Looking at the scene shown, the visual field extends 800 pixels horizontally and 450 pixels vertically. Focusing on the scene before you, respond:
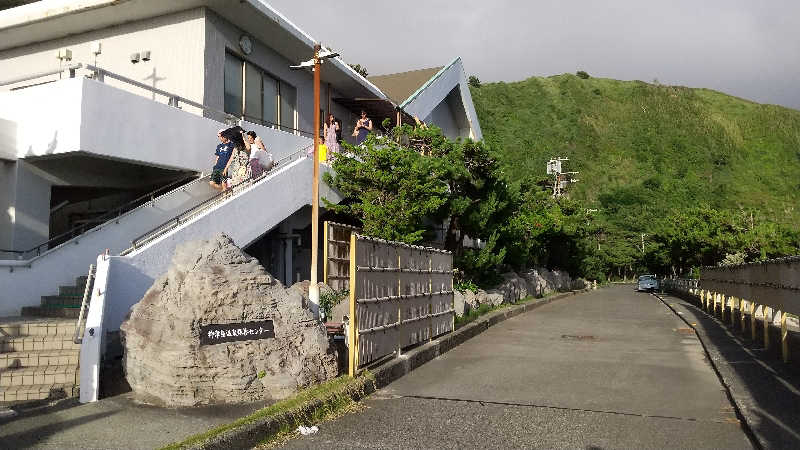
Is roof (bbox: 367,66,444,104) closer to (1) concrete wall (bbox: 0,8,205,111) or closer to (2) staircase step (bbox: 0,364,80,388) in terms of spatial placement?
(1) concrete wall (bbox: 0,8,205,111)

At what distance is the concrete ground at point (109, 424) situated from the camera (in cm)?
528

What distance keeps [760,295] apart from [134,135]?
13036 mm

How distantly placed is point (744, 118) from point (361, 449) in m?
156

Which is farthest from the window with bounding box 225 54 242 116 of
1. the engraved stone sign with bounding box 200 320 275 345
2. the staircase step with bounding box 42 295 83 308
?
the engraved stone sign with bounding box 200 320 275 345

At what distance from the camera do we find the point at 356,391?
7.27m

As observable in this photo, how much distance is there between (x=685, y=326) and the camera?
16906 mm

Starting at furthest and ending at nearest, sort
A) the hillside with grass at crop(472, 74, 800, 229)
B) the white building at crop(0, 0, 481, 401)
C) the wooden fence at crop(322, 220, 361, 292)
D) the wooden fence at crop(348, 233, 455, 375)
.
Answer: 1. the hillside with grass at crop(472, 74, 800, 229)
2. the wooden fence at crop(322, 220, 361, 292)
3. the white building at crop(0, 0, 481, 401)
4. the wooden fence at crop(348, 233, 455, 375)

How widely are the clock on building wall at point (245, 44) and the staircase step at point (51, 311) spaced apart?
351 inches

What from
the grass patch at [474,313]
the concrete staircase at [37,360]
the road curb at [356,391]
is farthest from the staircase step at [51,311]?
the grass patch at [474,313]

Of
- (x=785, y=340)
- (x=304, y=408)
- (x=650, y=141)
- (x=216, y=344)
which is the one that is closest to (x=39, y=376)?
(x=216, y=344)

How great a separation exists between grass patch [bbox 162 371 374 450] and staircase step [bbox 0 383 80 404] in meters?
2.66

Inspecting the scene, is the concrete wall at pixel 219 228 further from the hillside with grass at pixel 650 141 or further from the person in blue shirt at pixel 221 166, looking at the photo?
the hillside with grass at pixel 650 141

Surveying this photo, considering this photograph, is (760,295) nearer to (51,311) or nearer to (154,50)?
(51,311)

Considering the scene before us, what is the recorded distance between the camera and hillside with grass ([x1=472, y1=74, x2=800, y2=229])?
105 meters
